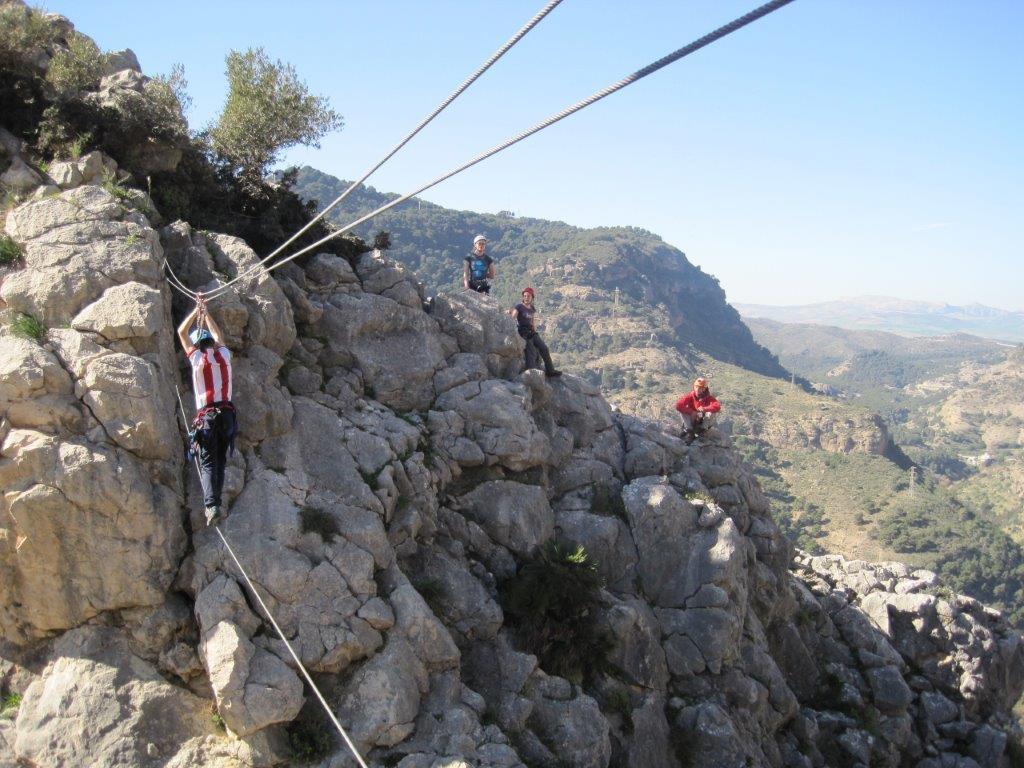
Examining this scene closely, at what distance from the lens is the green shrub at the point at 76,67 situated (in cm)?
1479

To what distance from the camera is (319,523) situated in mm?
11422

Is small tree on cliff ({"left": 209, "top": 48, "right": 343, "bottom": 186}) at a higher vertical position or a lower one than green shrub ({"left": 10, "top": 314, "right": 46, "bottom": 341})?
higher

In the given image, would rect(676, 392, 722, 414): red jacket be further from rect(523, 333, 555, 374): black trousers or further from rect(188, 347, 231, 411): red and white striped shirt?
rect(188, 347, 231, 411): red and white striped shirt

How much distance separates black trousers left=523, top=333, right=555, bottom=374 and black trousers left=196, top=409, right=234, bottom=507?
8.96 metres

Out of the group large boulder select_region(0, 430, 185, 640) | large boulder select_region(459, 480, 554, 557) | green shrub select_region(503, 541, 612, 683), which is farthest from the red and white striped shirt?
green shrub select_region(503, 541, 612, 683)

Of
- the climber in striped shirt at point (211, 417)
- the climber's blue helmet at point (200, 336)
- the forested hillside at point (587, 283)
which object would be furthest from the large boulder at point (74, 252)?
the forested hillside at point (587, 283)

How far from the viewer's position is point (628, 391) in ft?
346

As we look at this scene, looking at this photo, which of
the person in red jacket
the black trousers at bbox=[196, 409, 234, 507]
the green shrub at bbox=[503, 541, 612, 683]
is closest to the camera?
the black trousers at bbox=[196, 409, 234, 507]

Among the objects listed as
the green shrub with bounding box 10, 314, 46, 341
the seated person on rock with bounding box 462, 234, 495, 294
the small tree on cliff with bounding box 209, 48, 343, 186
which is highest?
the small tree on cliff with bounding box 209, 48, 343, 186

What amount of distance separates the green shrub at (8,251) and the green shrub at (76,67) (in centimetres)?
487

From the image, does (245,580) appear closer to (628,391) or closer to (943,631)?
(943,631)

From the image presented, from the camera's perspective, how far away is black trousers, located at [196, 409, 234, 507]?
1040 centimetres

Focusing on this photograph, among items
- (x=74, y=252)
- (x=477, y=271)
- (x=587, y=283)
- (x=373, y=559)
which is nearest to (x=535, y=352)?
(x=477, y=271)

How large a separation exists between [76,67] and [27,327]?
296 inches
